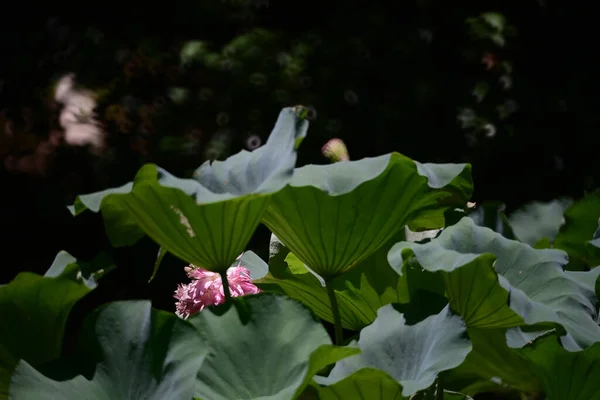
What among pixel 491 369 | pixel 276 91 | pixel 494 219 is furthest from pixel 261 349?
pixel 276 91

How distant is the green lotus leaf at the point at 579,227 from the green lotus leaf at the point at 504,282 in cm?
34

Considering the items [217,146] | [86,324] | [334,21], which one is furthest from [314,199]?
[334,21]

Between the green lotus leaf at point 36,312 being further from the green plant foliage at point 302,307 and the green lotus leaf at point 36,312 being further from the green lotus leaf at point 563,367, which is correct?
the green lotus leaf at point 563,367

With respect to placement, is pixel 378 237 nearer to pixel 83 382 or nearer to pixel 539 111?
pixel 83 382

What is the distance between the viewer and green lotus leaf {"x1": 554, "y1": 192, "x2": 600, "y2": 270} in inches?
46.9

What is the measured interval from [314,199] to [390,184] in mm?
71

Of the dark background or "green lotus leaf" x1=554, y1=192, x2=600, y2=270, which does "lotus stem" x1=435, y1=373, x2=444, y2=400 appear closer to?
"green lotus leaf" x1=554, y1=192, x2=600, y2=270

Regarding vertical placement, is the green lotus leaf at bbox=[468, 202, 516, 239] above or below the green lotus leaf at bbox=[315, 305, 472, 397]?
below

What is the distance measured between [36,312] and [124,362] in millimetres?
99

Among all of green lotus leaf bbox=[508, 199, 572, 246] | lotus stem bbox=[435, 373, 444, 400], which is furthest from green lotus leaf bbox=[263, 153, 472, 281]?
green lotus leaf bbox=[508, 199, 572, 246]

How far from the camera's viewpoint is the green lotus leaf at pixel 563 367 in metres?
0.75

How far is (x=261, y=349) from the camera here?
681 mm

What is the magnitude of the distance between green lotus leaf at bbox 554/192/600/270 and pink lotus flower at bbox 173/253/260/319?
0.45m

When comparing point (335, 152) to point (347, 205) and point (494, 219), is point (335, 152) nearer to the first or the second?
point (494, 219)
